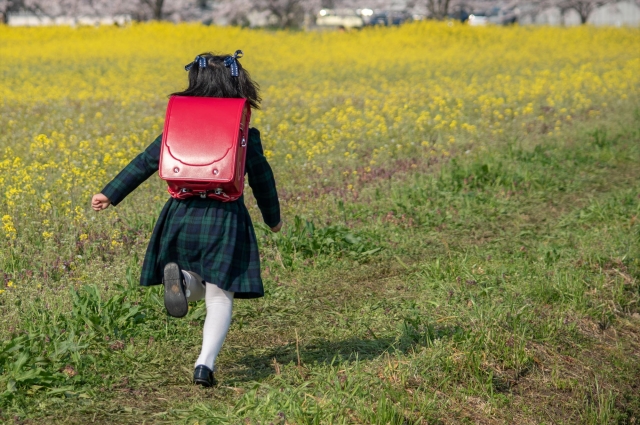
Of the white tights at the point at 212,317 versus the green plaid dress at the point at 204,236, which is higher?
the green plaid dress at the point at 204,236

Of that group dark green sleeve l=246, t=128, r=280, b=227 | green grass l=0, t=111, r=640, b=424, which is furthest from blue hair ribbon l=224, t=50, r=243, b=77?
green grass l=0, t=111, r=640, b=424

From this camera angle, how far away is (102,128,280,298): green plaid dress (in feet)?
12.6

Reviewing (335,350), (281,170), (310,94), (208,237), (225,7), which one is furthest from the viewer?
(225,7)

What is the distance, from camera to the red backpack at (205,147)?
12.1ft

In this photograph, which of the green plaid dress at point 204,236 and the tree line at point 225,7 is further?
the tree line at point 225,7

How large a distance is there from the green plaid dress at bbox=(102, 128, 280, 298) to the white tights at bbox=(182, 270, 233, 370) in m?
0.06

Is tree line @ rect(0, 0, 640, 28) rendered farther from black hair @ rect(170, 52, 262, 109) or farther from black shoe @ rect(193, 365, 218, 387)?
black shoe @ rect(193, 365, 218, 387)

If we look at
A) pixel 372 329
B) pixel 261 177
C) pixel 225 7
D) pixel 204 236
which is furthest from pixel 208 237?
pixel 225 7

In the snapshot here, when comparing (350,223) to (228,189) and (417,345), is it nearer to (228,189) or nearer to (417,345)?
(417,345)

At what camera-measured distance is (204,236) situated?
3.84 m

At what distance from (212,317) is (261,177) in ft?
2.16

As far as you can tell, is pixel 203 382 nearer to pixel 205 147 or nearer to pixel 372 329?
pixel 205 147

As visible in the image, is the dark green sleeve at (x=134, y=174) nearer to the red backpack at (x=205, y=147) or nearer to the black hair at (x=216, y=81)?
the red backpack at (x=205, y=147)

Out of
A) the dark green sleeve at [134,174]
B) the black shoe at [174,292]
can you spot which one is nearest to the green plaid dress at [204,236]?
the dark green sleeve at [134,174]
